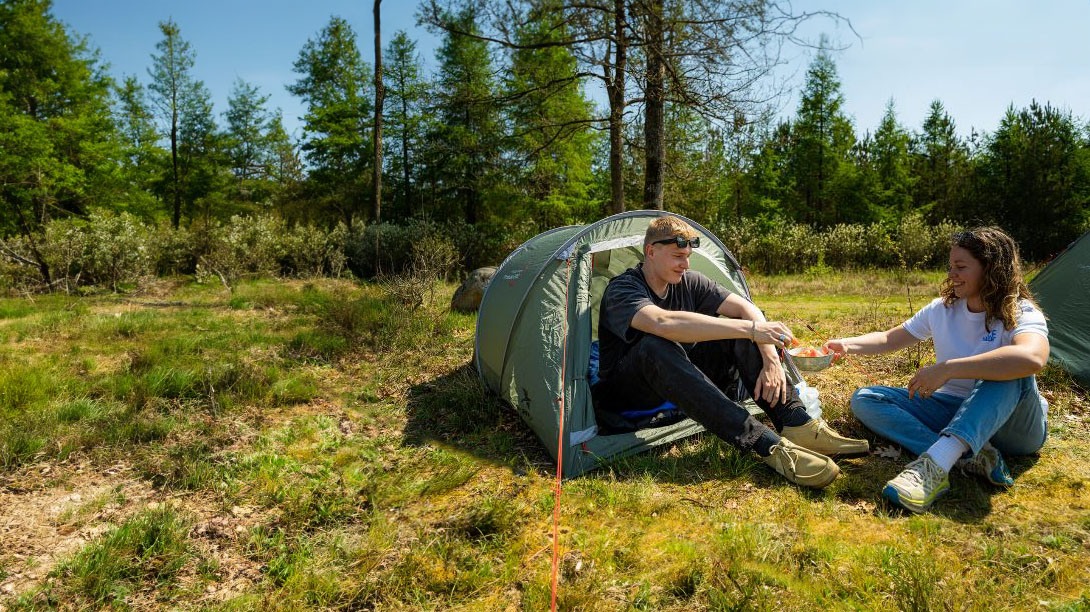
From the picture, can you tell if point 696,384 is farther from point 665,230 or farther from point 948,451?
point 948,451

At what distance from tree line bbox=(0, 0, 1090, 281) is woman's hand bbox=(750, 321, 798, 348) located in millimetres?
4341

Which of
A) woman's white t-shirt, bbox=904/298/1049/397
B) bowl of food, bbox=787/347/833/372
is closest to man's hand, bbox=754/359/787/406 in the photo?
bowl of food, bbox=787/347/833/372

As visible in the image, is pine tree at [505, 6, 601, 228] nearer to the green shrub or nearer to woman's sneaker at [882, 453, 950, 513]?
the green shrub

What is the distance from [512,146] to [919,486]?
48.3 feet

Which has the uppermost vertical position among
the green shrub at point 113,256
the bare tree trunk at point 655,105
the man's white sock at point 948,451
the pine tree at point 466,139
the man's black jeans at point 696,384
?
the pine tree at point 466,139

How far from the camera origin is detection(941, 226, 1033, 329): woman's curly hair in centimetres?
290

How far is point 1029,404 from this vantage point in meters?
3.02

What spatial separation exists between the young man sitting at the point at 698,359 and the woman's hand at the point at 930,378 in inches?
23.0

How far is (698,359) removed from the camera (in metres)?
3.80

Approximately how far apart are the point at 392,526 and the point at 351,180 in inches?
783

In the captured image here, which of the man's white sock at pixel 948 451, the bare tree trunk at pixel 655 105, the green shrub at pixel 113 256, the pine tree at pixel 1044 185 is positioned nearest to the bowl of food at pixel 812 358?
the man's white sock at pixel 948 451

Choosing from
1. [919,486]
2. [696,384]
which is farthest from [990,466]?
[696,384]

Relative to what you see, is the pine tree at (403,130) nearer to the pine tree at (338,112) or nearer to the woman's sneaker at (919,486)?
the pine tree at (338,112)

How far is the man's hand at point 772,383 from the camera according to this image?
3.33 metres
